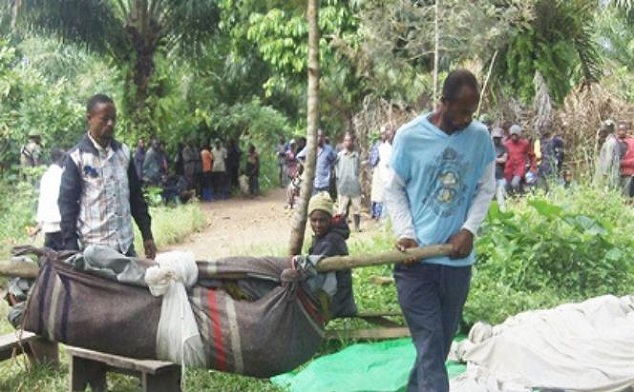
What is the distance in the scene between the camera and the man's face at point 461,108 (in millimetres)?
3516

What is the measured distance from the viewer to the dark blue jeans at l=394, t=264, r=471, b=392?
143 inches

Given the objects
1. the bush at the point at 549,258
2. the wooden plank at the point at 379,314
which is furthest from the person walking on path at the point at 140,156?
the wooden plank at the point at 379,314

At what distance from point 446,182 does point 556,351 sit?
1.75 m

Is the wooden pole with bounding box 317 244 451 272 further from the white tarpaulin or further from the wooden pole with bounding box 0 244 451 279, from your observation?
the white tarpaulin

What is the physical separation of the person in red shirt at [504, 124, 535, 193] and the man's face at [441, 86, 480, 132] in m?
9.43

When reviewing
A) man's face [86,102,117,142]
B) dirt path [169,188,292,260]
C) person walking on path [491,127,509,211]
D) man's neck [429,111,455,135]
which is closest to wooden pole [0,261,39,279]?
man's face [86,102,117,142]

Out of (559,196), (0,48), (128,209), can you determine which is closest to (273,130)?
(0,48)

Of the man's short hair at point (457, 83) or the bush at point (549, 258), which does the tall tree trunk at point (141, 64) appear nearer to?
the bush at point (549, 258)

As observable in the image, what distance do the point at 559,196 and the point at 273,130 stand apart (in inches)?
598

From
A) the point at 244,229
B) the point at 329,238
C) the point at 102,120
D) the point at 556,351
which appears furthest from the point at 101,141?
the point at 244,229

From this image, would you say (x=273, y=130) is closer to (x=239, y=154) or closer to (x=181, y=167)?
(x=239, y=154)

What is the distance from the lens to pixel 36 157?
13828 mm

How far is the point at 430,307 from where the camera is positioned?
3648 mm

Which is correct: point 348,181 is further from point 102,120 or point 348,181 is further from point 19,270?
point 19,270
